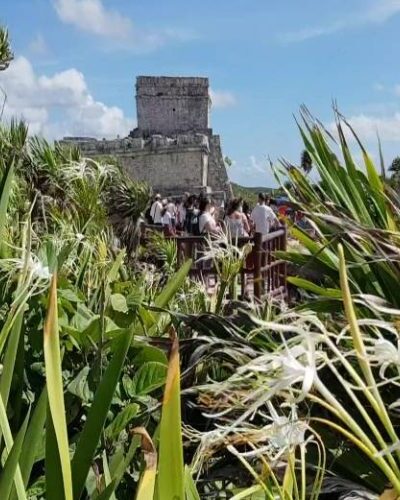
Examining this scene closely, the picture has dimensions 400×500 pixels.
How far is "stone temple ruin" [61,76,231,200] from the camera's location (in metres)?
33.8

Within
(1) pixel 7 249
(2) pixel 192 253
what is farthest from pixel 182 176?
(1) pixel 7 249

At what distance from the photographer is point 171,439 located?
848mm

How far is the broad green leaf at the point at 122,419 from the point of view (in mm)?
1687

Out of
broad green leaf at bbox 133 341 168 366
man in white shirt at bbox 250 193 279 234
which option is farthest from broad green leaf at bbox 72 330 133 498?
man in white shirt at bbox 250 193 279 234

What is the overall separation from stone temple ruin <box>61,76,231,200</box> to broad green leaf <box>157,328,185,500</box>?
89.8ft

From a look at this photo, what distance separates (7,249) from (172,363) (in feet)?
5.21

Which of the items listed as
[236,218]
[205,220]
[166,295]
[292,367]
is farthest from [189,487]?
[236,218]

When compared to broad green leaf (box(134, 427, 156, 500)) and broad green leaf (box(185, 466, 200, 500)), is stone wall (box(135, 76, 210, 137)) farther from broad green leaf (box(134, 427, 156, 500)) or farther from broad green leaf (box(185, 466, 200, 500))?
broad green leaf (box(134, 427, 156, 500))

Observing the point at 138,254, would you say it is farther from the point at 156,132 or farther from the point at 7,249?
the point at 156,132

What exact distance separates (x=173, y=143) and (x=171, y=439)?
1380 inches

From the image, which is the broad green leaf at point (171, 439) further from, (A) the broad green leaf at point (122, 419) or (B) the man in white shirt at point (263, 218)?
(B) the man in white shirt at point (263, 218)

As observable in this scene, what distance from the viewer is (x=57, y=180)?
4.58 metres

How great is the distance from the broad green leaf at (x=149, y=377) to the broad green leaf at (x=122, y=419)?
0.11m

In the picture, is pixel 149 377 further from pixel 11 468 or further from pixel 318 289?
pixel 11 468
